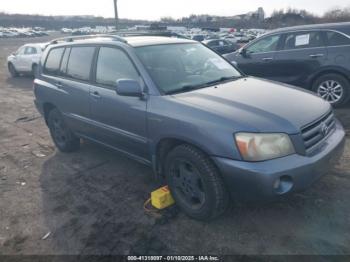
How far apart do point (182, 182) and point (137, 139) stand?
2.48ft

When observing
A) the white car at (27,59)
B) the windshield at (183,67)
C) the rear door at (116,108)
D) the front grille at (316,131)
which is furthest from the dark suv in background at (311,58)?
the white car at (27,59)

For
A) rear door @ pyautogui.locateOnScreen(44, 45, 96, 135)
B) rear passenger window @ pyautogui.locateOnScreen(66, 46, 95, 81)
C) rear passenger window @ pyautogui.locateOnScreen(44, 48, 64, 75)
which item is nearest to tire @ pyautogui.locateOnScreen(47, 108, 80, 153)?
rear door @ pyautogui.locateOnScreen(44, 45, 96, 135)

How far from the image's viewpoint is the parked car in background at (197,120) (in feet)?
9.18

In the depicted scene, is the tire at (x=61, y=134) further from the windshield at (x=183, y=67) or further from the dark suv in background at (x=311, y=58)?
the dark suv in background at (x=311, y=58)

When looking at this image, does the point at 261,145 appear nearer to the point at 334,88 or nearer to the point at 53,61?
the point at 53,61

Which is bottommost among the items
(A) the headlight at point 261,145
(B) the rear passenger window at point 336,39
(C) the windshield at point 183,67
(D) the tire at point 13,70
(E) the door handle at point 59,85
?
(D) the tire at point 13,70

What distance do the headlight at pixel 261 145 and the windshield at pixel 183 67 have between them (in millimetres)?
1027

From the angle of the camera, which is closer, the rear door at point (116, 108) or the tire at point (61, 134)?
the rear door at point (116, 108)

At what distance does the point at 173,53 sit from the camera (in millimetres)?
4027

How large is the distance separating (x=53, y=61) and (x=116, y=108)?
2061 mm

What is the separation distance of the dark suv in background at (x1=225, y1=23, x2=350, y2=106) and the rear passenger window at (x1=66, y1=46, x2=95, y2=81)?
4.40 m

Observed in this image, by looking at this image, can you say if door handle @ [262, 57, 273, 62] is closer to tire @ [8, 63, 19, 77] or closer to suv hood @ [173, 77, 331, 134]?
suv hood @ [173, 77, 331, 134]

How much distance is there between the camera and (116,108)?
12.7 feet

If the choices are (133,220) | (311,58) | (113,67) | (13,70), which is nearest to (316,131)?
(133,220)
